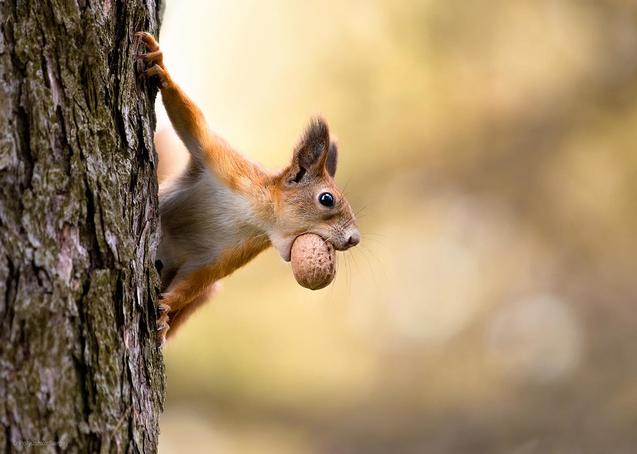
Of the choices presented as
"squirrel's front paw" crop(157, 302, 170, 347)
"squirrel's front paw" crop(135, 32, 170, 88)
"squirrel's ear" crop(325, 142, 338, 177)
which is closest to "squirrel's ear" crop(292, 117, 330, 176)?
"squirrel's ear" crop(325, 142, 338, 177)

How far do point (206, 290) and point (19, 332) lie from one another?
5.33ft

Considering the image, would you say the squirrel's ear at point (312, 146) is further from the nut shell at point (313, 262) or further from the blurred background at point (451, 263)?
the blurred background at point (451, 263)

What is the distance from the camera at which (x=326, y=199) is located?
10.9 feet

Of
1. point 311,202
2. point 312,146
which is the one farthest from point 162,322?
point 312,146

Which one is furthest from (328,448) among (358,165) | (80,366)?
(80,366)

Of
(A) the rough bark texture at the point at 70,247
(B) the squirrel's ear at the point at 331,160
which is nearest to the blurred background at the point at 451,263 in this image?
(B) the squirrel's ear at the point at 331,160

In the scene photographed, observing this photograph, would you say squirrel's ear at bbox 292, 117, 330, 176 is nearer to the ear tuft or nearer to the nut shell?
the ear tuft

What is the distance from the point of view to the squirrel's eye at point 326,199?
332 centimetres

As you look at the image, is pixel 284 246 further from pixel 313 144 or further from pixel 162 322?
pixel 162 322

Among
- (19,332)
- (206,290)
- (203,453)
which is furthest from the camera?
(203,453)

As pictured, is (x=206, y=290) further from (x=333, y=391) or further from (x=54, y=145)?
(x=333, y=391)

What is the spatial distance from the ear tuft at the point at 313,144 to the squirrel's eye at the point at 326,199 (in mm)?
140

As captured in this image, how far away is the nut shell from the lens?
116 inches

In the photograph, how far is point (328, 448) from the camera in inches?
212
